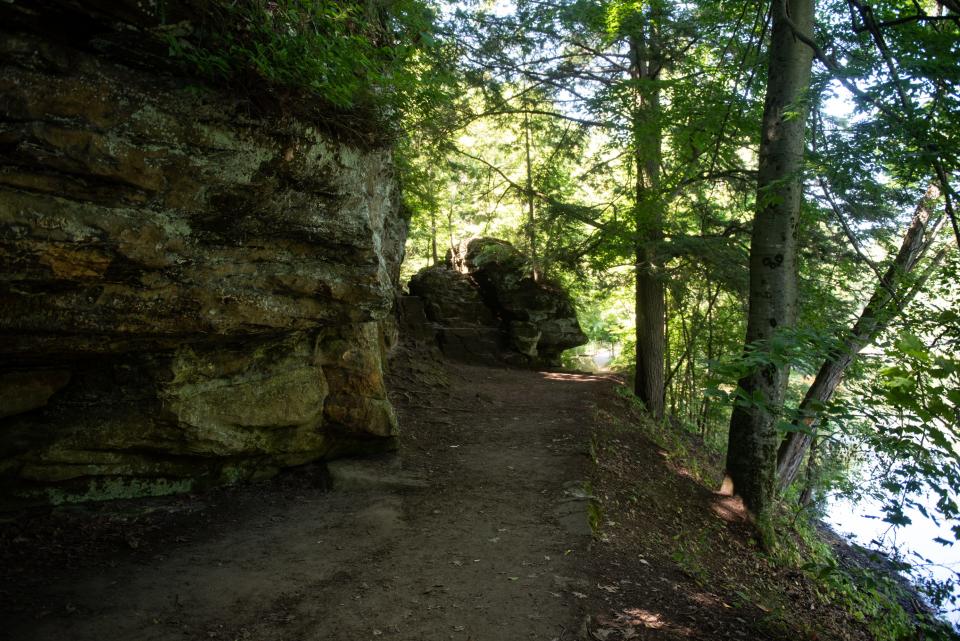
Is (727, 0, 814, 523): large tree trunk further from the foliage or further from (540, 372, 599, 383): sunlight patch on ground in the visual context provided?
(540, 372, 599, 383): sunlight patch on ground

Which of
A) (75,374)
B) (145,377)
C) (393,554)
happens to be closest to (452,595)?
(393,554)

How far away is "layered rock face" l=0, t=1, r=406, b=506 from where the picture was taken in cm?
→ 384

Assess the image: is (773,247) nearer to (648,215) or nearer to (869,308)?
(869,308)

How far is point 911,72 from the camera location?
373cm

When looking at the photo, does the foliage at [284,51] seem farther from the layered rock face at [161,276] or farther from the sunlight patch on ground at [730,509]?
the sunlight patch on ground at [730,509]

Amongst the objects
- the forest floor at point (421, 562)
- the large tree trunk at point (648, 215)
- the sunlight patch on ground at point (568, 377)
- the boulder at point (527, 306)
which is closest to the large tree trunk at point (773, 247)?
the forest floor at point (421, 562)

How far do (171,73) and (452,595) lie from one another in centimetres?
462

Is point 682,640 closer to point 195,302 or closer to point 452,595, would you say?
point 452,595

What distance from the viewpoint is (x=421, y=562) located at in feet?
14.7

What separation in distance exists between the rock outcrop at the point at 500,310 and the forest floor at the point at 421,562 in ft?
25.2

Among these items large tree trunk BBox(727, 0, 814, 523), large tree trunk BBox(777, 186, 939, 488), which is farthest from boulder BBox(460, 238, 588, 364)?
large tree trunk BBox(727, 0, 814, 523)

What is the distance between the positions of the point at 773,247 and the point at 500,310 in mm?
9687

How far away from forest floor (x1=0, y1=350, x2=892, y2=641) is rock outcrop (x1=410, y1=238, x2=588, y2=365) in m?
7.68

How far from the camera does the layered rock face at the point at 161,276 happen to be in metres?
3.84
